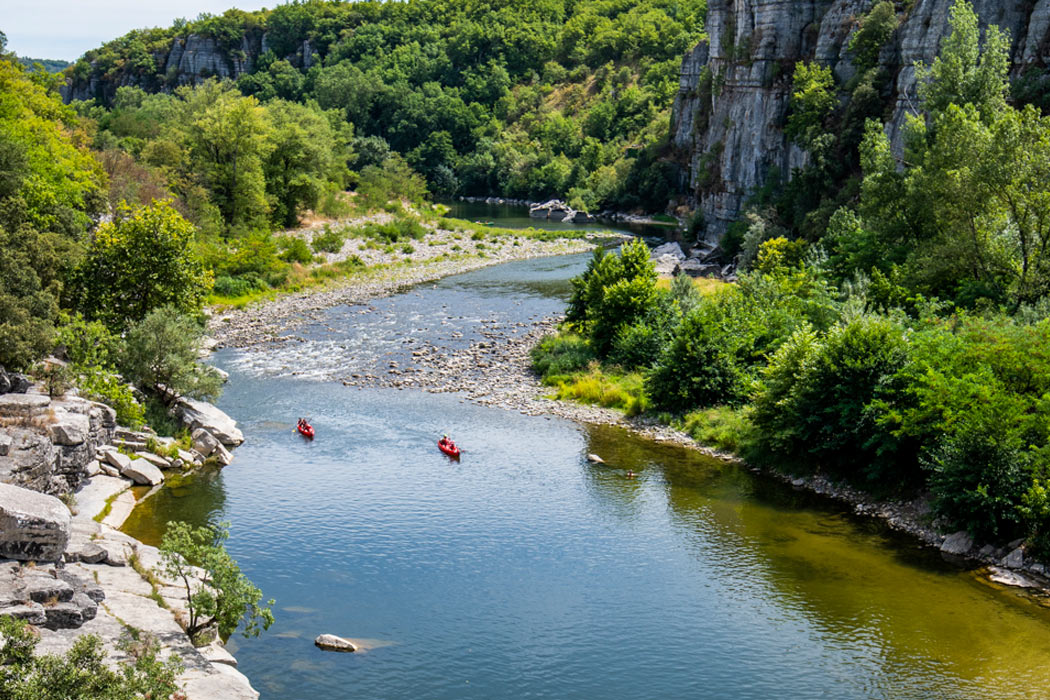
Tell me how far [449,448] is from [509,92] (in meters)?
145

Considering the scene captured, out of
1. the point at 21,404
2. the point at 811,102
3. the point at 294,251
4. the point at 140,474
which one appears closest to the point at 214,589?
the point at 21,404

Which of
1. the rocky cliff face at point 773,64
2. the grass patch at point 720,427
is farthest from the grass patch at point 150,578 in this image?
the rocky cliff face at point 773,64

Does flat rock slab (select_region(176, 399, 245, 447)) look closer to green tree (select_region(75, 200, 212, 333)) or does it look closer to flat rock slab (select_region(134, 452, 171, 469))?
flat rock slab (select_region(134, 452, 171, 469))

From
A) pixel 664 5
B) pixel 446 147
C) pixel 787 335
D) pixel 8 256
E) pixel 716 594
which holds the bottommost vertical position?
pixel 716 594

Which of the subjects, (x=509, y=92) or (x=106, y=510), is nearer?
(x=106, y=510)

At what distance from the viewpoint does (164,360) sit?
4050cm

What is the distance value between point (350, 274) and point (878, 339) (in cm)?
4971

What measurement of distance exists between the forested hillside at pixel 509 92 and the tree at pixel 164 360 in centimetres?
8130

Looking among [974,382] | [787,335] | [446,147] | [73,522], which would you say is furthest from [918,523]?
[446,147]

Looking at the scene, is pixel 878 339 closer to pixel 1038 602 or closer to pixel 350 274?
pixel 1038 602

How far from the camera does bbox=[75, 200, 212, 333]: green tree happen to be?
4459 centimetres

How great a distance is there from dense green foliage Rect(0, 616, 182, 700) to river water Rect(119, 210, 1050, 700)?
540 cm

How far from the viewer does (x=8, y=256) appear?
37.7 m

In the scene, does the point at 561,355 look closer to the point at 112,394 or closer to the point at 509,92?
the point at 112,394
